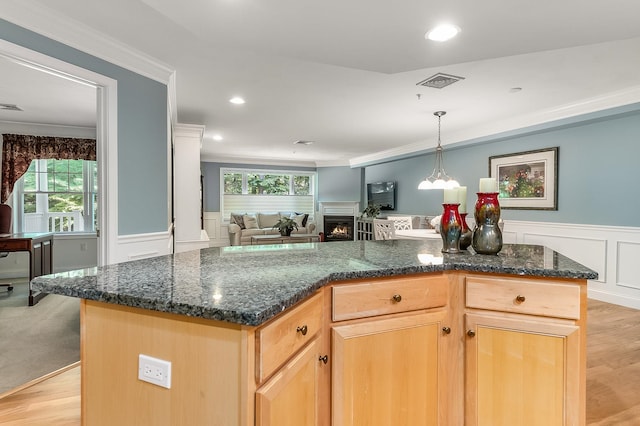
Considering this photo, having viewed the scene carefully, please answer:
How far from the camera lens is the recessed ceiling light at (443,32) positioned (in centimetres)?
210

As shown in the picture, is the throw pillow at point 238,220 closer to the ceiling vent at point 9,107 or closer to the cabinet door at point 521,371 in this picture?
the ceiling vent at point 9,107

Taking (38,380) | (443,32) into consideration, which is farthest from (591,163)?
(38,380)

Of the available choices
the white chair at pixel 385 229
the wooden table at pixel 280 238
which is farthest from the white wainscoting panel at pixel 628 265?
the wooden table at pixel 280 238

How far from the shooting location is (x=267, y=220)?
865 cm

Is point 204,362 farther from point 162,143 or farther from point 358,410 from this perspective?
point 162,143

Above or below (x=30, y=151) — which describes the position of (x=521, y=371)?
below

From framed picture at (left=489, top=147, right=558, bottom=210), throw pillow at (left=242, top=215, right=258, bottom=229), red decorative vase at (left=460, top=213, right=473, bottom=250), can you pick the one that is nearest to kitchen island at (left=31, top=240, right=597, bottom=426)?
red decorative vase at (left=460, top=213, right=473, bottom=250)

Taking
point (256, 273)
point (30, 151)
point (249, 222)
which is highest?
point (30, 151)

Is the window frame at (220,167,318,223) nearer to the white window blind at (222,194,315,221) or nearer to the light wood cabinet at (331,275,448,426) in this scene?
the white window blind at (222,194,315,221)

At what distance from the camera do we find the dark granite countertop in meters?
0.90

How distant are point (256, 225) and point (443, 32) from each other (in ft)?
22.3

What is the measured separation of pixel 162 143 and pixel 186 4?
1400mm

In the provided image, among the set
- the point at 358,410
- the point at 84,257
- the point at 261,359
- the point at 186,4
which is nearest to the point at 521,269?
the point at 358,410

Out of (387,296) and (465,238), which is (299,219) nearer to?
(465,238)
